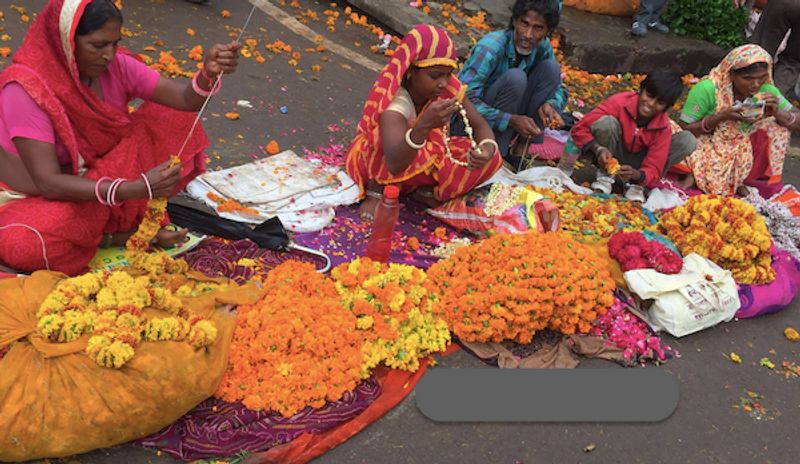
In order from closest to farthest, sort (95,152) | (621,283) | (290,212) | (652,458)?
1. (652,458)
2. (95,152)
3. (621,283)
4. (290,212)

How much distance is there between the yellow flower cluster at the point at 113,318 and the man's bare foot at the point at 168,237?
2.32 ft


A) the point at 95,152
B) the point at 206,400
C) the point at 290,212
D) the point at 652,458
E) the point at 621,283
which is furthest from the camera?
the point at 290,212

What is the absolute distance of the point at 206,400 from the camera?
2.67 metres

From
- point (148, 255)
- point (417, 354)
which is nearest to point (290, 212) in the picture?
point (148, 255)

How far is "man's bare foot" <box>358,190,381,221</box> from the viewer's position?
4.14 metres

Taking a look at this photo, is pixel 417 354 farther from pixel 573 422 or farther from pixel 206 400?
pixel 206 400

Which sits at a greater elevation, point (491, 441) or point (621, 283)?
point (621, 283)

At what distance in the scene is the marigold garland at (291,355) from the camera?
8.72ft

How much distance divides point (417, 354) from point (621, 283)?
4.42 feet

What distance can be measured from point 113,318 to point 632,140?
3.91 metres

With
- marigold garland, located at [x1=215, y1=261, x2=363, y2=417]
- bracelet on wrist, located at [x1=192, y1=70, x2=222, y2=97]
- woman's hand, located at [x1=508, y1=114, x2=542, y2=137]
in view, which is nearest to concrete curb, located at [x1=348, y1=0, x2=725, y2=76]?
woman's hand, located at [x1=508, y1=114, x2=542, y2=137]

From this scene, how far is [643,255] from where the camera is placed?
371 centimetres

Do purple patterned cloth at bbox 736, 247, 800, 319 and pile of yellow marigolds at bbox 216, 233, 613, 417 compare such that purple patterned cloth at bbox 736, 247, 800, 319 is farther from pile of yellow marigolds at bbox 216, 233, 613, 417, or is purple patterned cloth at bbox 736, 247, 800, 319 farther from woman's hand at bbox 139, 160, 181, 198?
woman's hand at bbox 139, 160, 181, 198

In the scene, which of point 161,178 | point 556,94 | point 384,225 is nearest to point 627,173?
point 556,94
